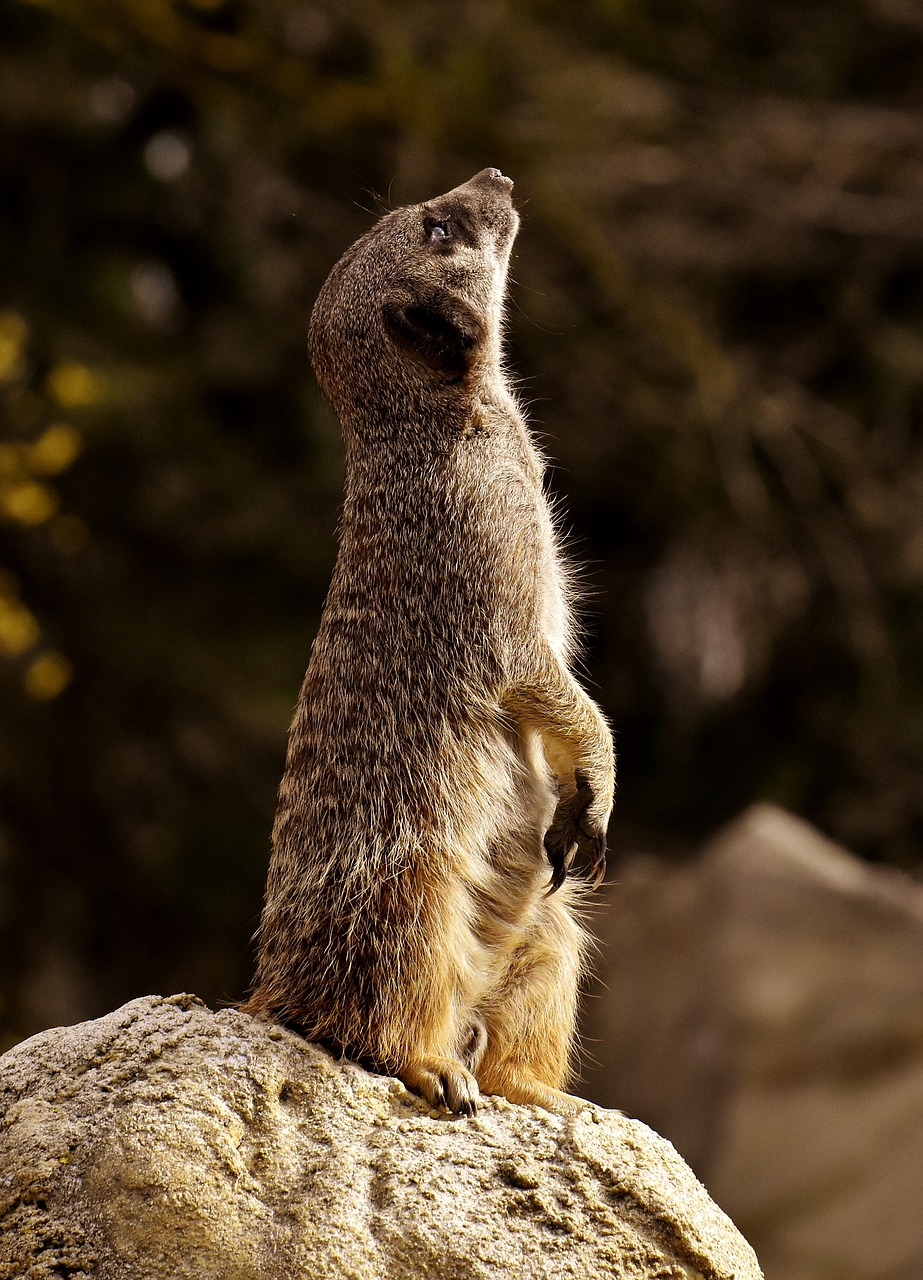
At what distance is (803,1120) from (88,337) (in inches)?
189

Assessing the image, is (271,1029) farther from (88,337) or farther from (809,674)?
(809,674)

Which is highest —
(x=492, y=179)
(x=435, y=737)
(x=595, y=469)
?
(x=492, y=179)

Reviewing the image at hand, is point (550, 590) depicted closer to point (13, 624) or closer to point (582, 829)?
point (582, 829)

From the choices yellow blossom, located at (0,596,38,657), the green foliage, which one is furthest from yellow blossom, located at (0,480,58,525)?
the green foliage

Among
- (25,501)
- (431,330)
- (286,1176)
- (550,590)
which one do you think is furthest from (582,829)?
(25,501)

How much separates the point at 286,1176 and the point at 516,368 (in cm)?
651

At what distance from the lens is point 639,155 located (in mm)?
7008

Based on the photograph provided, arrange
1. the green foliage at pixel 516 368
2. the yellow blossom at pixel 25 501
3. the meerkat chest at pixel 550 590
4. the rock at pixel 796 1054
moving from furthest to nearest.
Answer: the green foliage at pixel 516 368 < the rock at pixel 796 1054 < the yellow blossom at pixel 25 501 < the meerkat chest at pixel 550 590

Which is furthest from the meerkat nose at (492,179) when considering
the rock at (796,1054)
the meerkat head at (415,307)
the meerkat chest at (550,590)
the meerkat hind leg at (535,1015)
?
the rock at (796,1054)

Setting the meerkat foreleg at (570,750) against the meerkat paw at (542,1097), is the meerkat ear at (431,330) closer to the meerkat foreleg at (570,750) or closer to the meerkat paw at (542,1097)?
the meerkat foreleg at (570,750)

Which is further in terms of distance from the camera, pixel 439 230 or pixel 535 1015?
pixel 439 230

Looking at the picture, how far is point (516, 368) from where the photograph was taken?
8039mm

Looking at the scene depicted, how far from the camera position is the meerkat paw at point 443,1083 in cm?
206

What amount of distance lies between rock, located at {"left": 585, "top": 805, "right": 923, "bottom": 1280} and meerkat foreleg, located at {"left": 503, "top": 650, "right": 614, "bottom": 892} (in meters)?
3.77
